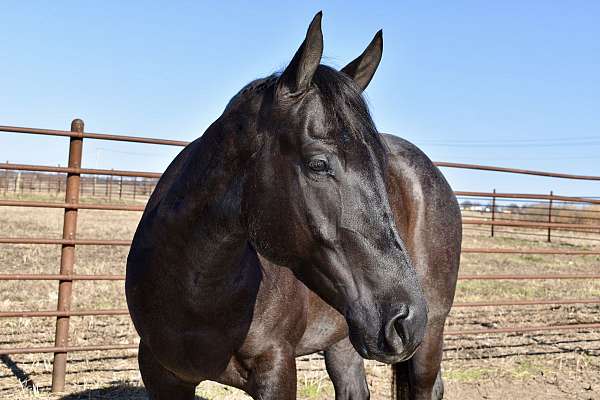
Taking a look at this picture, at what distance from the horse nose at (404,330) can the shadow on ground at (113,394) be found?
9.37ft

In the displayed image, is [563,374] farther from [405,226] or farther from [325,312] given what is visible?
[325,312]

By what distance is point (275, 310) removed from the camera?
2189 millimetres

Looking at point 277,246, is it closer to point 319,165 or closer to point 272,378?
point 319,165

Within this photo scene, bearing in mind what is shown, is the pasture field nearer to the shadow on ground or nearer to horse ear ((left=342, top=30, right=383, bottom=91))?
the shadow on ground

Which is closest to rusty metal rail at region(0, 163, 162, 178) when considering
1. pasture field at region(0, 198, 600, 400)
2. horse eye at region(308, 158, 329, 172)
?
pasture field at region(0, 198, 600, 400)

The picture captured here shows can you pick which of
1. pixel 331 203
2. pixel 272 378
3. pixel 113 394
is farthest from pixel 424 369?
pixel 113 394

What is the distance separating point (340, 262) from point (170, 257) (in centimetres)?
74

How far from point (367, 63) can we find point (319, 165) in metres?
0.56

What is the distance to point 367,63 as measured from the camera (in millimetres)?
1947

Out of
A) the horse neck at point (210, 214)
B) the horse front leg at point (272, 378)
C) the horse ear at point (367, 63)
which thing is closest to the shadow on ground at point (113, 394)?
the horse front leg at point (272, 378)

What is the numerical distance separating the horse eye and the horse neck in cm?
28

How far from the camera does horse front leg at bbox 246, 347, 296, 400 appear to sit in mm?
2088

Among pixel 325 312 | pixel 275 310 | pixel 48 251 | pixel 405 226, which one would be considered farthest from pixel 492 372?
pixel 48 251

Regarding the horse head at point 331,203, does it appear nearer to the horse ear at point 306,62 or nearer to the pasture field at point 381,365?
the horse ear at point 306,62
